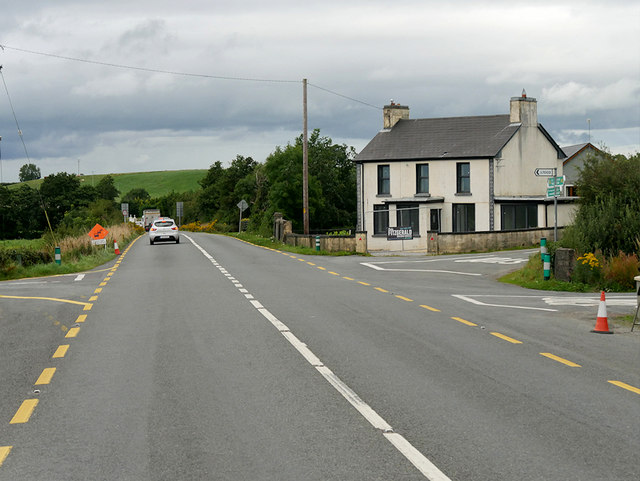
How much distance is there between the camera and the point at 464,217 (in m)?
48.1

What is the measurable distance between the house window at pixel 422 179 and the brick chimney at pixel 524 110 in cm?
659

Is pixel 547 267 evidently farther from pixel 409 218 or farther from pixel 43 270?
pixel 409 218

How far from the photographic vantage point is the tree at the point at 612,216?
21.6m

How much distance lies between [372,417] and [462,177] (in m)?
42.3

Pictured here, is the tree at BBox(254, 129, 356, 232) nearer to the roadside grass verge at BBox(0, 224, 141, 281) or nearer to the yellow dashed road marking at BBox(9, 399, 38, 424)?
the roadside grass verge at BBox(0, 224, 141, 281)

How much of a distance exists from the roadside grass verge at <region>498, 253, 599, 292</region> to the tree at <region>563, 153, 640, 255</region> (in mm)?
1205

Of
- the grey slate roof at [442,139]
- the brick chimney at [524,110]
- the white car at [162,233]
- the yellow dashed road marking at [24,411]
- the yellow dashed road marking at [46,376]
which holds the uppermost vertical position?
the brick chimney at [524,110]

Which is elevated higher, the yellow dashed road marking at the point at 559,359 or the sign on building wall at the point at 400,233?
the sign on building wall at the point at 400,233

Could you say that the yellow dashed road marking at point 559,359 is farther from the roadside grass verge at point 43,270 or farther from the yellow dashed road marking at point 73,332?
the roadside grass verge at point 43,270

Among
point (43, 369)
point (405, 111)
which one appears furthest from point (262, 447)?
point (405, 111)

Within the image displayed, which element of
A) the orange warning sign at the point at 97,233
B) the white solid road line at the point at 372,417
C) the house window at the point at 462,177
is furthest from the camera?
the house window at the point at 462,177

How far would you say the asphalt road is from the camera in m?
5.81

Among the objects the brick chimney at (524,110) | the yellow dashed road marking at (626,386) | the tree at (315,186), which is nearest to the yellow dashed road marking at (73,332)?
the yellow dashed road marking at (626,386)

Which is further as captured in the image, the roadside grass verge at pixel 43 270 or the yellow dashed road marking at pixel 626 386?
the roadside grass verge at pixel 43 270
